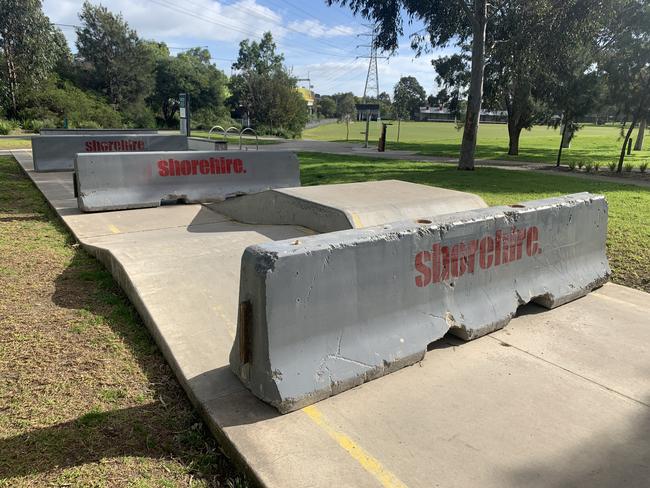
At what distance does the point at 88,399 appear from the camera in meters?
3.24

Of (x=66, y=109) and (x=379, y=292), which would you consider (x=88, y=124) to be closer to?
(x=66, y=109)

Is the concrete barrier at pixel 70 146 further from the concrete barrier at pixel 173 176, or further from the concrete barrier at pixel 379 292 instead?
the concrete barrier at pixel 379 292

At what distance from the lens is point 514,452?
2.76m

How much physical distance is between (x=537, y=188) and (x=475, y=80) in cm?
575

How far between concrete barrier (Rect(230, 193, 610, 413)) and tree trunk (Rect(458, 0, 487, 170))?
40.2ft

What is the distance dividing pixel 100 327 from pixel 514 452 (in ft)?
10.9

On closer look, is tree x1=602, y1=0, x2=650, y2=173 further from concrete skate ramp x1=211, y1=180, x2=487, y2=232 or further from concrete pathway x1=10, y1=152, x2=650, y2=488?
concrete pathway x1=10, y1=152, x2=650, y2=488

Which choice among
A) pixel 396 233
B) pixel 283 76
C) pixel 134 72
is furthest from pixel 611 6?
pixel 134 72

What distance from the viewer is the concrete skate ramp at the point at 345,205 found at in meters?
6.35

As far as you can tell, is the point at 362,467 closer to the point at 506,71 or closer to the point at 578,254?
the point at 578,254

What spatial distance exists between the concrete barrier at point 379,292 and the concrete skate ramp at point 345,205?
1.98 metres

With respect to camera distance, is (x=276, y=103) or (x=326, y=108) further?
(x=326, y=108)

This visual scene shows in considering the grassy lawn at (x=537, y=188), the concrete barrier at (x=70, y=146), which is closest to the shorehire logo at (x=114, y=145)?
the concrete barrier at (x=70, y=146)

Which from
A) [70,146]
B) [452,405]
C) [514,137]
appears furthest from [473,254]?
[514,137]
